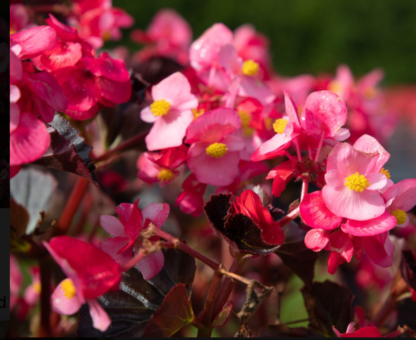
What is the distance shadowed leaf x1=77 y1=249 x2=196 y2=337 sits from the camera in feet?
1.41

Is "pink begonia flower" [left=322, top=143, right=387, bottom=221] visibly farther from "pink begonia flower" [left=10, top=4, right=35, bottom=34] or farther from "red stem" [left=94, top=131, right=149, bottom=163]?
"pink begonia flower" [left=10, top=4, right=35, bottom=34]

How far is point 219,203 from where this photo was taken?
0.42 metres

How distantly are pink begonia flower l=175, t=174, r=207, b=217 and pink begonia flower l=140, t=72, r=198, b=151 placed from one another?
0.21ft

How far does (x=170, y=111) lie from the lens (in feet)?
1.72

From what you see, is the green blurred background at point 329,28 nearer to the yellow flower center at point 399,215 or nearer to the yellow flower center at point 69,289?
the yellow flower center at point 399,215

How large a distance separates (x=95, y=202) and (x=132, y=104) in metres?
0.27

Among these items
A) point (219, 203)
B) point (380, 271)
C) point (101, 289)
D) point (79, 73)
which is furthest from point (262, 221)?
point (380, 271)

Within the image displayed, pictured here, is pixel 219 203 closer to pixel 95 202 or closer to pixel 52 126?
pixel 52 126

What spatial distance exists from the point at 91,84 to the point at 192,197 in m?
0.19

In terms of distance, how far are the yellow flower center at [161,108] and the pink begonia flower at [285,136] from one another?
136mm

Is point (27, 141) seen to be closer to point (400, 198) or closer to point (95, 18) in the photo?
point (400, 198)

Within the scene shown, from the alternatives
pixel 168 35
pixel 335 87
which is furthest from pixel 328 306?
pixel 168 35

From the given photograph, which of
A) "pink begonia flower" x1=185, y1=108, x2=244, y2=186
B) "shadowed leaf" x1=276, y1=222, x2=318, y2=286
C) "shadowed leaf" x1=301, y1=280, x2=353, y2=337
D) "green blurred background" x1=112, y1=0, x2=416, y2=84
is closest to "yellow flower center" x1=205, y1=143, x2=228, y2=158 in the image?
"pink begonia flower" x1=185, y1=108, x2=244, y2=186

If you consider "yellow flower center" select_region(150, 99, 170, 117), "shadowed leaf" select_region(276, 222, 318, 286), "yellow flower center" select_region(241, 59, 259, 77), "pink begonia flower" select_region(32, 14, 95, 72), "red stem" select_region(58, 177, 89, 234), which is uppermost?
"pink begonia flower" select_region(32, 14, 95, 72)
